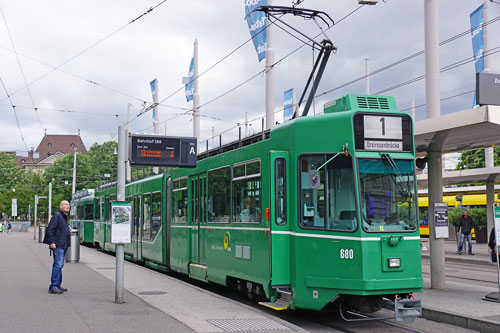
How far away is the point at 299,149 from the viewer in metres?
Answer: 8.84

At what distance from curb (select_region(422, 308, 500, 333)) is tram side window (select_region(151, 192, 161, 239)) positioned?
850cm

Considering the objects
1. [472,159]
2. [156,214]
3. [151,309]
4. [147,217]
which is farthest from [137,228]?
[472,159]

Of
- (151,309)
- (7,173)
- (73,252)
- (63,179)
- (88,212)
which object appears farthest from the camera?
(7,173)

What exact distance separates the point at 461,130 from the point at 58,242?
8.06 m

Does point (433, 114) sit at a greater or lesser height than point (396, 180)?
greater

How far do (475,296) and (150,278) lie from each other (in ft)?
23.6

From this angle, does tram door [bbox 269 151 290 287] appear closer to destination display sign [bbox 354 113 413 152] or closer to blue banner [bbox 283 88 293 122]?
destination display sign [bbox 354 113 413 152]

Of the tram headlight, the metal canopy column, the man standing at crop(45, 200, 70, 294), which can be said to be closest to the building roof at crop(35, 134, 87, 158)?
the man standing at crop(45, 200, 70, 294)

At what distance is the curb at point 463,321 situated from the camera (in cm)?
846

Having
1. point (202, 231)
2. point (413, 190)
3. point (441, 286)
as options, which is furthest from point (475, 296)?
point (202, 231)

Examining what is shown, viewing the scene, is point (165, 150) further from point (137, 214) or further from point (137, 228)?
point (137, 228)

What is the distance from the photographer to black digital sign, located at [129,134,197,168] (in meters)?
12.5

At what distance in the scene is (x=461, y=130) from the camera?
11.1m

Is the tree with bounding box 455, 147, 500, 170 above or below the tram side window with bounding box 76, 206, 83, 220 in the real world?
above
